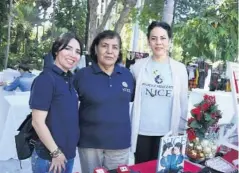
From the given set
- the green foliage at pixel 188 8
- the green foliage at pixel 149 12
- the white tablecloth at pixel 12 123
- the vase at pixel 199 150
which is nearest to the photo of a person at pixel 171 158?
the vase at pixel 199 150

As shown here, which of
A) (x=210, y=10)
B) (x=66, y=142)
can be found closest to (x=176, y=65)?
(x=66, y=142)

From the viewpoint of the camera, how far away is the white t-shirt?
1.67 metres

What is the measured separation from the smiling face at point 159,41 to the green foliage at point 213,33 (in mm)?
2553

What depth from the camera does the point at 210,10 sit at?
4566 mm

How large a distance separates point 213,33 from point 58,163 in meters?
3.32

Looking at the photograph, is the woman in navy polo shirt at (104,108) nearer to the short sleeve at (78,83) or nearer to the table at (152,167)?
the short sleeve at (78,83)

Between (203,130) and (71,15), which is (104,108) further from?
(71,15)

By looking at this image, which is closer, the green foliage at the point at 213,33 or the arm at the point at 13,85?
the arm at the point at 13,85

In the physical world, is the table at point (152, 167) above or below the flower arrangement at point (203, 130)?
below

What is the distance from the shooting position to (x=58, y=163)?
52.0 inches

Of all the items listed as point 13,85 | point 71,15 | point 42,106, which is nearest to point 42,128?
point 42,106

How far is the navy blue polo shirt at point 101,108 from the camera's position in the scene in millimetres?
1462

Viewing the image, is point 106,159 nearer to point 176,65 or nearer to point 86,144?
point 86,144

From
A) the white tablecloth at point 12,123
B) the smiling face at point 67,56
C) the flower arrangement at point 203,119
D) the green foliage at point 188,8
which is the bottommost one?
the white tablecloth at point 12,123
